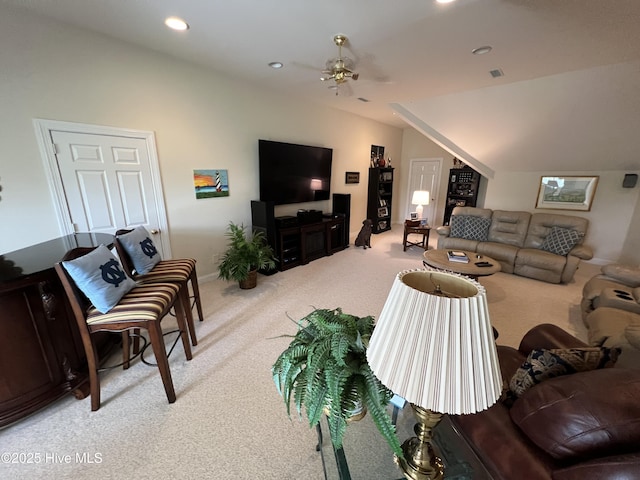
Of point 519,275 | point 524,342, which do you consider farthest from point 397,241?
point 524,342

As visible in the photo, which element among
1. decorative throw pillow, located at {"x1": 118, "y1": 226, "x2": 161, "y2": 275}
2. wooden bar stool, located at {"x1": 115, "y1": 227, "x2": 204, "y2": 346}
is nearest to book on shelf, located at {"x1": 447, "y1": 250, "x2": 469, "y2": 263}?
wooden bar stool, located at {"x1": 115, "y1": 227, "x2": 204, "y2": 346}

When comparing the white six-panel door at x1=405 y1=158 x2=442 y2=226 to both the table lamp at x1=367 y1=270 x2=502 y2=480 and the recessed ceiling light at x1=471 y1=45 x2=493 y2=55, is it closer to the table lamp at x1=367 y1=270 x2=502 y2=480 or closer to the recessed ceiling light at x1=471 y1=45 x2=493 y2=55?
the recessed ceiling light at x1=471 y1=45 x2=493 y2=55

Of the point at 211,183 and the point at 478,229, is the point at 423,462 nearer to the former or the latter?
the point at 211,183

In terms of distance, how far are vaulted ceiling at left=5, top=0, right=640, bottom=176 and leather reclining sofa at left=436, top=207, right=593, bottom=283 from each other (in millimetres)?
1190

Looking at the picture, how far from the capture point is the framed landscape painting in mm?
4352

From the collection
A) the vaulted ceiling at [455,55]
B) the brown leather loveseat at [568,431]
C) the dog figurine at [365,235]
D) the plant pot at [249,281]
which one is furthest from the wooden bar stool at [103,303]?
the dog figurine at [365,235]

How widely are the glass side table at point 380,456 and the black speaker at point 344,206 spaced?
4.15 m

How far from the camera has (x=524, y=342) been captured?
172 cm

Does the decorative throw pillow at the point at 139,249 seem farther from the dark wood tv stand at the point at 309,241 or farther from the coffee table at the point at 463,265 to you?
the coffee table at the point at 463,265

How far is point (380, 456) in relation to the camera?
3.71 feet

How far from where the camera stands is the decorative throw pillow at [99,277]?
150cm

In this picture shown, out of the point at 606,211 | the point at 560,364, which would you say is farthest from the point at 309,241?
the point at 606,211

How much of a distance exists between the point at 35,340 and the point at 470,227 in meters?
5.35

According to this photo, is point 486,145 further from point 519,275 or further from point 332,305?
point 332,305
